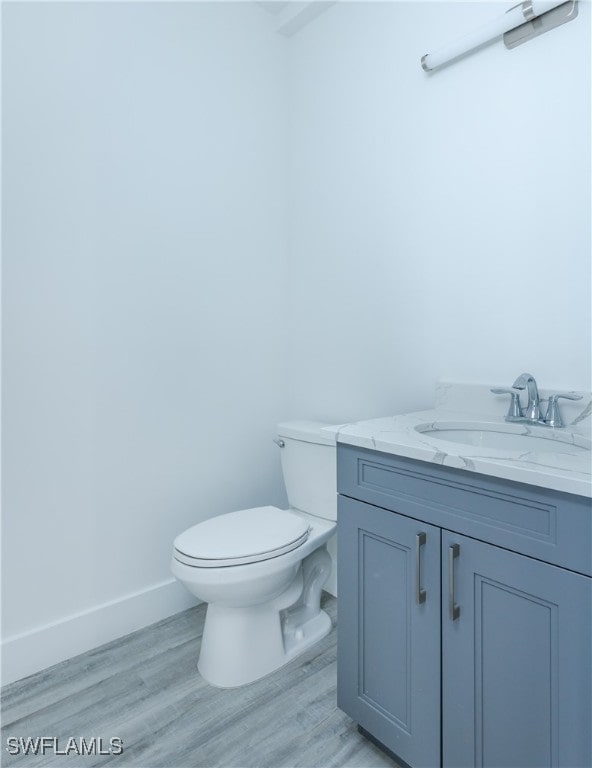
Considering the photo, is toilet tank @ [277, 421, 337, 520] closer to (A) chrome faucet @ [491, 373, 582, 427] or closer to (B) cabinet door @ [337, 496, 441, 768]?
(B) cabinet door @ [337, 496, 441, 768]

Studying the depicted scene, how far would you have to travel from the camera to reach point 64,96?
1.53 metres

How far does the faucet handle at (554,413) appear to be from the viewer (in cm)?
125

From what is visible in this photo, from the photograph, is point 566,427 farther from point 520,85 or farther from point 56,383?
point 56,383

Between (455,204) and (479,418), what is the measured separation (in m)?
0.72

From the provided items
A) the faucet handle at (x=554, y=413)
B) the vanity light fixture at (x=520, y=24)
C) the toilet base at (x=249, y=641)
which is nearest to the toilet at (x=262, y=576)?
the toilet base at (x=249, y=641)

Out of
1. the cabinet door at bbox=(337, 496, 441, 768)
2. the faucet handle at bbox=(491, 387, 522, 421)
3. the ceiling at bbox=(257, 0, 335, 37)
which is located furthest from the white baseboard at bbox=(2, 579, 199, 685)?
the ceiling at bbox=(257, 0, 335, 37)

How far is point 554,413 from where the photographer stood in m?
1.26

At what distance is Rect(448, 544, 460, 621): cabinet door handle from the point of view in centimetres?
97

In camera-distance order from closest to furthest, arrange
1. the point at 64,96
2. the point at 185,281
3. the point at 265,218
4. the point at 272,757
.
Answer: the point at 272,757
the point at 64,96
the point at 185,281
the point at 265,218

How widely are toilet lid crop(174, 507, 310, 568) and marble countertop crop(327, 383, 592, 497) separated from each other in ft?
1.58

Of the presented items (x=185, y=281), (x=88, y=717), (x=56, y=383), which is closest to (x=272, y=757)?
(x=88, y=717)

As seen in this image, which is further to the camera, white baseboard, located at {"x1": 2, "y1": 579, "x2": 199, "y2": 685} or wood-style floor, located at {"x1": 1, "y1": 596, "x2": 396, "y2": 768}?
white baseboard, located at {"x1": 2, "y1": 579, "x2": 199, "y2": 685}

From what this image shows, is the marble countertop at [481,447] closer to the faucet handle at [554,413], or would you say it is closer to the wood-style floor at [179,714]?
the faucet handle at [554,413]

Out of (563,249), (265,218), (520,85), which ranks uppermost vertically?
(520,85)
